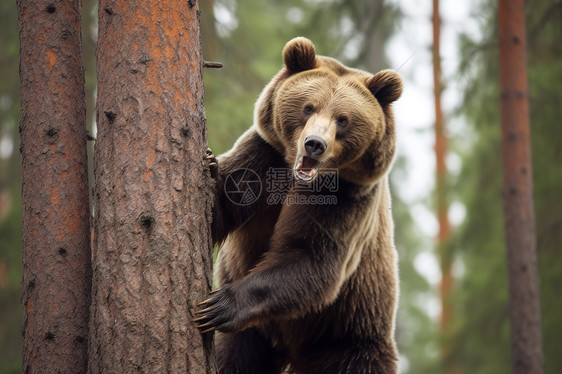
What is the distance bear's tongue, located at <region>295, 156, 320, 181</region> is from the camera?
3607mm

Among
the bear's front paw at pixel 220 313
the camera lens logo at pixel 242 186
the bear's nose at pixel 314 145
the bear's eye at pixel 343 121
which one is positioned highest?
the bear's eye at pixel 343 121

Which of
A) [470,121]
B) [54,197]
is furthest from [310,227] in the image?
[470,121]

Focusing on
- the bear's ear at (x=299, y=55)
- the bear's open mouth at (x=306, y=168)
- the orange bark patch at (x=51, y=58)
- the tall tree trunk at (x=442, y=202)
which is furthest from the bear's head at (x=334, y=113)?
the tall tree trunk at (x=442, y=202)

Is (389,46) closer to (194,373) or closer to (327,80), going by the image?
(327,80)

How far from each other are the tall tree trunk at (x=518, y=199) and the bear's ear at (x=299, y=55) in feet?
11.4

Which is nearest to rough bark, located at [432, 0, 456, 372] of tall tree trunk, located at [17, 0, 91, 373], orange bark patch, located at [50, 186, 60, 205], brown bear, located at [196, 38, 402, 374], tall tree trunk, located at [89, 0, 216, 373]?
brown bear, located at [196, 38, 402, 374]

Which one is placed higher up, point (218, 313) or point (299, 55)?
point (299, 55)

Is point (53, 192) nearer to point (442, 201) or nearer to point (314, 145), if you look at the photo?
point (314, 145)

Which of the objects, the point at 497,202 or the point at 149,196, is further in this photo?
the point at 497,202

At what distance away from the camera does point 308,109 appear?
4.05 meters

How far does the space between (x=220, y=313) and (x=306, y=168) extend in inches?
41.7

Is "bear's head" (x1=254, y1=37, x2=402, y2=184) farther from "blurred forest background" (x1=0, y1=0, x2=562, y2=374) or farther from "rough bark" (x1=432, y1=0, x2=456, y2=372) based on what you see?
"rough bark" (x1=432, y1=0, x2=456, y2=372)

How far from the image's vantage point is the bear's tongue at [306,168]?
3.61 meters

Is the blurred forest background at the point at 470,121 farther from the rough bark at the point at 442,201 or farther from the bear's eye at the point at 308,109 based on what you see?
the bear's eye at the point at 308,109
